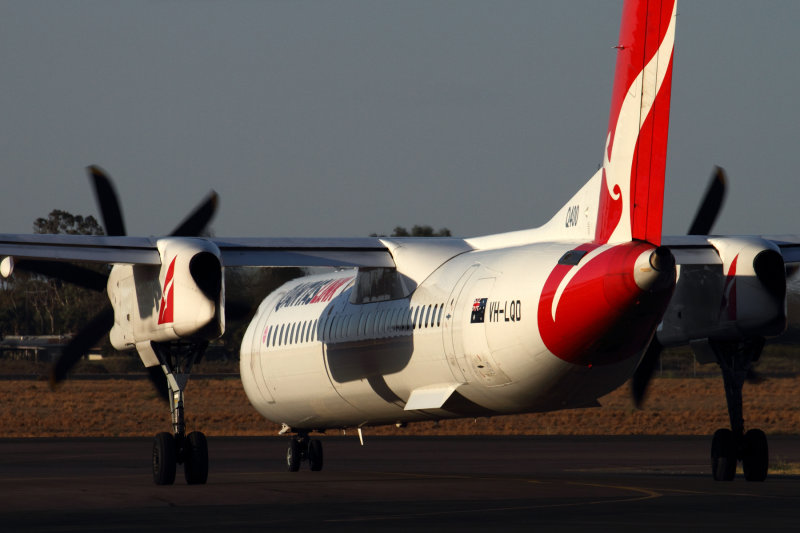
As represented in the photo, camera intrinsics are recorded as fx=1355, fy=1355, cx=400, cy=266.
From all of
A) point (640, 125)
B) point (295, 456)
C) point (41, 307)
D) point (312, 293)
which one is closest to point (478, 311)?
point (640, 125)

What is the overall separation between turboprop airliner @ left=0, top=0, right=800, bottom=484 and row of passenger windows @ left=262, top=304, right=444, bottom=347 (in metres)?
0.04

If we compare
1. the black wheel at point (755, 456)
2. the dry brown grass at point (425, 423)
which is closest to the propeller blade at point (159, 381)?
the black wheel at point (755, 456)

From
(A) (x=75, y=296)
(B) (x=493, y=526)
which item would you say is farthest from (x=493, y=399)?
(A) (x=75, y=296)

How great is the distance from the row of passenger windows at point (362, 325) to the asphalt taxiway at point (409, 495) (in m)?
2.52

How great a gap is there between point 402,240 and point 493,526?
10.6 meters

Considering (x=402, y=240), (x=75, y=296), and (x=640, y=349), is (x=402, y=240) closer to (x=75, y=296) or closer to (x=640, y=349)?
(x=640, y=349)

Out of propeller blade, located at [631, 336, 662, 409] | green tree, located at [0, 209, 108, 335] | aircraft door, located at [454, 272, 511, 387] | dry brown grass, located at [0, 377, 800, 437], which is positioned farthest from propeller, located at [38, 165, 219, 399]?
green tree, located at [0, 209, 108, 335]

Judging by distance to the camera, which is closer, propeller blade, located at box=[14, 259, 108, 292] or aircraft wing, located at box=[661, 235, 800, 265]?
aircraft wing, located at box=[661, 235, 800, 265]

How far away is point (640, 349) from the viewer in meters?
19.2

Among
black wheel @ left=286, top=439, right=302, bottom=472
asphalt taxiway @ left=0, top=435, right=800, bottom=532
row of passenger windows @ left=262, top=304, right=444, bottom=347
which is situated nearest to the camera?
asphalt taxiway @ left=0, top=435, right=800, bottom=532

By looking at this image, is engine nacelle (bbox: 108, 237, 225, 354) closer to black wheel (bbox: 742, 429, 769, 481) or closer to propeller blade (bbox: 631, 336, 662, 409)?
propeller blade (bbox: 631, 336, 662, 409)

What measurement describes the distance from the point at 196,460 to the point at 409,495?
5223 millimetres

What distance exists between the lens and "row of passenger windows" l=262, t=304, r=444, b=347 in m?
22.0

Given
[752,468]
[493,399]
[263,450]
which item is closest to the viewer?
[493,399]
